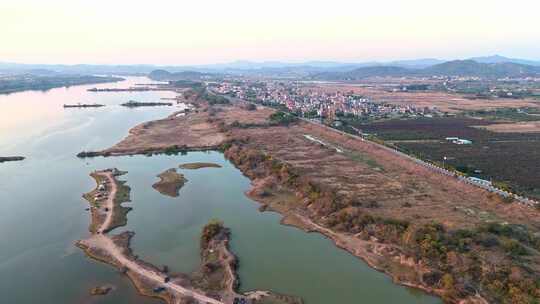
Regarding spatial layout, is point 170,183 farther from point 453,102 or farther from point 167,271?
point 453,102

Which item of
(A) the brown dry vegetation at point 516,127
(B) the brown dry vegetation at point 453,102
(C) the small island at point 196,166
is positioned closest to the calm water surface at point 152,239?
(C) the small island at point 196,166

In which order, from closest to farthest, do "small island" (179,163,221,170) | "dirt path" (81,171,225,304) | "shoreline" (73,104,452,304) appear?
"dirt path" (81,171,225,304) < "shoreline" (73,104,452,304) < "small island" (179,163,221,170)

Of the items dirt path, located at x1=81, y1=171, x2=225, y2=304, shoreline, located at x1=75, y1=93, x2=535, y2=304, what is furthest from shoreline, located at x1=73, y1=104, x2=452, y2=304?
dirt path, located at x1=81, y1=171, x2=225, y2=304

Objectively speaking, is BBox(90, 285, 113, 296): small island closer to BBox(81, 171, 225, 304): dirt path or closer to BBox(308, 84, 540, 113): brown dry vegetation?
BBox(81, 171, 225, 304): dirt path

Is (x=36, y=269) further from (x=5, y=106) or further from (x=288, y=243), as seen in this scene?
(x=5, y=106)

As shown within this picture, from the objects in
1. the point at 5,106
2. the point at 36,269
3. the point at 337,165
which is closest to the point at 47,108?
the point at 5,106

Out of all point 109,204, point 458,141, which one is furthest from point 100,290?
point 458,141

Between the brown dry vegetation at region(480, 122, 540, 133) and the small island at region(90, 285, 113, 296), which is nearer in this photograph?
the small island at region(90, 285, 113, 296)
